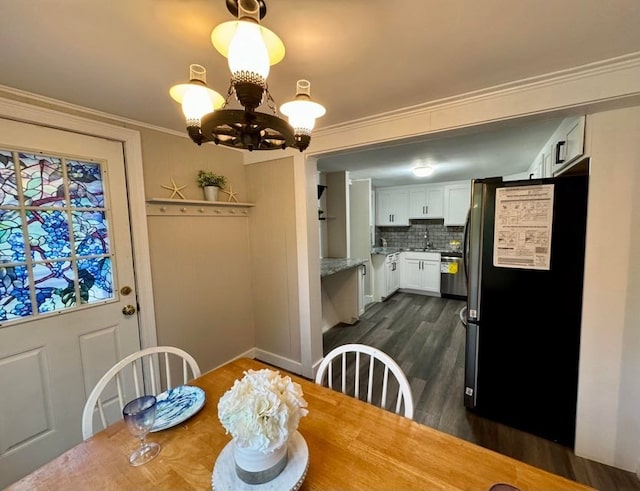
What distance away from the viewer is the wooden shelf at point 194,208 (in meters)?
2.04

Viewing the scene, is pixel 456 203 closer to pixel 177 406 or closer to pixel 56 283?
pixel 177 406

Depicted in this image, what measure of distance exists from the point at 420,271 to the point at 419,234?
898 mm

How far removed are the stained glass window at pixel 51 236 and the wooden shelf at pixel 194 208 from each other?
0.32 meters

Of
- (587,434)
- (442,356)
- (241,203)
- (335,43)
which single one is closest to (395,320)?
(442,356)

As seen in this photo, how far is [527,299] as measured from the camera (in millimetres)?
1772

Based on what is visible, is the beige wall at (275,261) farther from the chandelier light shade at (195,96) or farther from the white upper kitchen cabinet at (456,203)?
the white upper kitchen cabinet at (456,203)

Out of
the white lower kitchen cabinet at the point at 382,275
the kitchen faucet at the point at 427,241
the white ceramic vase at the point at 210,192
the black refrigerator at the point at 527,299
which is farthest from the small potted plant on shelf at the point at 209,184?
the kitchen faucet at the point at 427,241

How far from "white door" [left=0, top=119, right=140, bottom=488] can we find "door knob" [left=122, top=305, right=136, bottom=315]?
2 centimetres

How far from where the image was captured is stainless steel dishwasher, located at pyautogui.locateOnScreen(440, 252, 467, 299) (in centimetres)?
474

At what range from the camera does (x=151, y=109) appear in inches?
69.1

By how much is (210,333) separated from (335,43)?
2360 mm

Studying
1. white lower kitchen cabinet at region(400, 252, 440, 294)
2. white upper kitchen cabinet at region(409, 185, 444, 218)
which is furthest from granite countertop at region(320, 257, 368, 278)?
white upper kitchen cabinet at region(409, 185, 444, 218)

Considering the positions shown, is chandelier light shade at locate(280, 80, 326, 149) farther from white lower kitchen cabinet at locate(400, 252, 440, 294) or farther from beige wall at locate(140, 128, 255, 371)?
white lower kitchen cabinet at locate(400, 252, 440, 294)

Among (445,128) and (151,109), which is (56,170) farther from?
(445,128)
